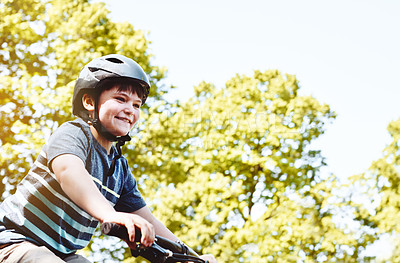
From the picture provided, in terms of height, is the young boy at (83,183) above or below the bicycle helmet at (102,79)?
below

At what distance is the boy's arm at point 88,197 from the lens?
2.12 m

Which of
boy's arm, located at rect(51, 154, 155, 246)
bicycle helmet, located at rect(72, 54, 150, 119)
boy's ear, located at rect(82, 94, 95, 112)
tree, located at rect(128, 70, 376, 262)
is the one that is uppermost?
tree, located at rect(128, 70, 376, 262)

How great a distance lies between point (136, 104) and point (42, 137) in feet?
36.7

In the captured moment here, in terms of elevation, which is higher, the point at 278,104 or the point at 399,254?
the point at 278,104

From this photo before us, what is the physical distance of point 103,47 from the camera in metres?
15.4

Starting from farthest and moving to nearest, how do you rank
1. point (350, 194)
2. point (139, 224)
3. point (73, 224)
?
point (350, 194), point (73, 224), point (139, 224)

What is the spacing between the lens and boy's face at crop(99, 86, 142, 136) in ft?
9.43

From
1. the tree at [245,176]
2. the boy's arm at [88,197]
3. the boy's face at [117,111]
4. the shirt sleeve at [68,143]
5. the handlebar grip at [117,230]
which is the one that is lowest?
the handlebar grip at [117,230]

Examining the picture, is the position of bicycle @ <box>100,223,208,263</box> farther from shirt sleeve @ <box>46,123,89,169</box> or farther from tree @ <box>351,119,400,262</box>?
tree @ <box>351,119,400,262</box>

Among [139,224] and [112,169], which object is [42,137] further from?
[139,224]

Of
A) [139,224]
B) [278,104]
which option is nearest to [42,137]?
[278,104]

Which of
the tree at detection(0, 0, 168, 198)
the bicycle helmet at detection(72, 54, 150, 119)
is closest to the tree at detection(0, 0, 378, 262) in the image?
the tree at detection(0, 0, 168, 198)

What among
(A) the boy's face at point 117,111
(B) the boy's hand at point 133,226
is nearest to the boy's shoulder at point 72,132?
(A) the boy's face at point 117,111

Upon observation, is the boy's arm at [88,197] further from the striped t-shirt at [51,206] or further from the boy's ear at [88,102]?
the boy's ear at [88,102]
